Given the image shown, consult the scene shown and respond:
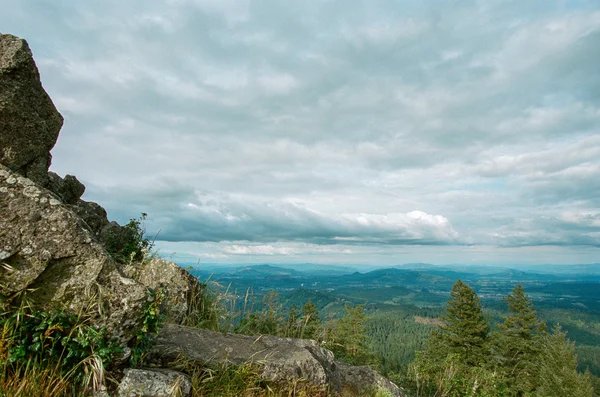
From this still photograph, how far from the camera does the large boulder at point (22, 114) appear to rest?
8.45 meters

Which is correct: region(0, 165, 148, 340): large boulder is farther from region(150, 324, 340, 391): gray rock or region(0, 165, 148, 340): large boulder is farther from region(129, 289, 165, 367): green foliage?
region(150, 324, 340, 391): gray rock

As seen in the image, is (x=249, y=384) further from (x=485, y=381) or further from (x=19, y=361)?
(x=485, y=381)

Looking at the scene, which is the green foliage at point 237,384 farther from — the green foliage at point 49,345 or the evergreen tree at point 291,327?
the evergreen tree at point 291,327

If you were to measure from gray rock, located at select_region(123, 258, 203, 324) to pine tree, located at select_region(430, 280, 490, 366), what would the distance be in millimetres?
48094

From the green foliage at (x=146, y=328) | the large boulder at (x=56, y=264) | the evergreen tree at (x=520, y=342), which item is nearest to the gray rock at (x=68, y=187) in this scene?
the large boulder at (x=56, y=264)

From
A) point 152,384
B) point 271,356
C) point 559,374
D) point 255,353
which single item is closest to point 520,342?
point 559,374

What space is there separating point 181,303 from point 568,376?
187 feet

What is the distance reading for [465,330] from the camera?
48.4m

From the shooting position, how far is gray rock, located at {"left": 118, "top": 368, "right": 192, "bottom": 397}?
424cm

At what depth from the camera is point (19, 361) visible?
13.4 feet

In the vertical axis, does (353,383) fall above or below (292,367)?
below

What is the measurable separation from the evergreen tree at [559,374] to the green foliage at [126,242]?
4879 cm

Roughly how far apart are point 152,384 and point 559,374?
59856 mm

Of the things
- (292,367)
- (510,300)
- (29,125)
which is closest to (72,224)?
(292,367)
